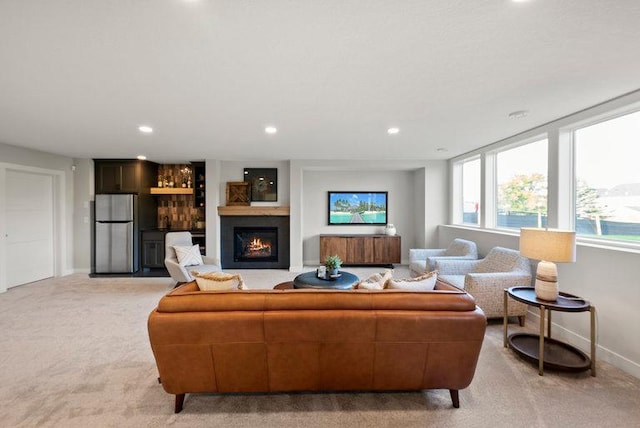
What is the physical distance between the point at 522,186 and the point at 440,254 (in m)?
1.71

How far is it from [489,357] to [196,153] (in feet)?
17.6

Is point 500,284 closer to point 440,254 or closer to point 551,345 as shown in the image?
point 551,345

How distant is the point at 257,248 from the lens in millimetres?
6332

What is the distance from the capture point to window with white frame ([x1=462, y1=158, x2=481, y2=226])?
207 inches

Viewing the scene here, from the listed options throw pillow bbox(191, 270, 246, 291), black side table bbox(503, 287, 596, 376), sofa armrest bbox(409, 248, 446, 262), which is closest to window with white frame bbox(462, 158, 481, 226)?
sofa armrest bbox(409, 248, 446, 262)

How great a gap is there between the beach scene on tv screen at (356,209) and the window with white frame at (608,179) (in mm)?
3747

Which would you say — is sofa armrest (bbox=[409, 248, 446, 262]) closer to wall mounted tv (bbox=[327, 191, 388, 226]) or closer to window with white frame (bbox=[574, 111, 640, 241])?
wall mounted tv (bbox=[327, 191, 388, 226])

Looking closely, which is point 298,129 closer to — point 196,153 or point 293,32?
point 293,32

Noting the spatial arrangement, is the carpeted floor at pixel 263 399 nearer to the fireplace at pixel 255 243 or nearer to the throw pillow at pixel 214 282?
the throw pillow at pixel 214 282

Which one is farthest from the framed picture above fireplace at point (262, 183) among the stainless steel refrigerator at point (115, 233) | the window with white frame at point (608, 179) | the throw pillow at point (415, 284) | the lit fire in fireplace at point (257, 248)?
the window with white frame at point (608, 179)

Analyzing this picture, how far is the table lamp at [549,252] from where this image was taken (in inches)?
95.0

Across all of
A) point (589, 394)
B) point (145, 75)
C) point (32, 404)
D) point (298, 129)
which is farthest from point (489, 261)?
point (32, 404)

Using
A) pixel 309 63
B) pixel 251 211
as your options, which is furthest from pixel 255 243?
pixel 309 63

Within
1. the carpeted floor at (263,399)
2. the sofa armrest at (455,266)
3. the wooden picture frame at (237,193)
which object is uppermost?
the wooden picture frame at (237,193)
